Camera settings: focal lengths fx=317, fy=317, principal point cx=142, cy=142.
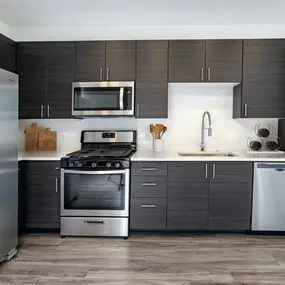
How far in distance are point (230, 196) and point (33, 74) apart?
263 centimetres

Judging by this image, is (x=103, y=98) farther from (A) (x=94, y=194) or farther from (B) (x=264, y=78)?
(B) (x=264, y=78)

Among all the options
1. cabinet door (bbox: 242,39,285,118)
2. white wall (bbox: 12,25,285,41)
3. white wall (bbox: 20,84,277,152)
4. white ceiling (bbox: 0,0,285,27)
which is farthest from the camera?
white wall (bbox: 20,84,277,152)

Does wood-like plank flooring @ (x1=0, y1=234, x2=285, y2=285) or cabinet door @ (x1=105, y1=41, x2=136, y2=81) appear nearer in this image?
wood-like plank flooring @ (x1=0, y1=234, x2=285, y2=285)

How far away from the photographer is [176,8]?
10.7 feet

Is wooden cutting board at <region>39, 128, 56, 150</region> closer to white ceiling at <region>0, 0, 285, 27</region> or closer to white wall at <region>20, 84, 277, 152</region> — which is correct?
white wall at <region>20, 84, 277, 152</region>

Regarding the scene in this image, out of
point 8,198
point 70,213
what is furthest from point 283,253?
point 8,198

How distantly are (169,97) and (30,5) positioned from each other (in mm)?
1860

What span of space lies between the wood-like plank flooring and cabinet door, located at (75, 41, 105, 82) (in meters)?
1.82

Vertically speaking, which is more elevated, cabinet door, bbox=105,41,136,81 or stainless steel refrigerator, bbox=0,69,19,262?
cabinet door, bbox=105,41,136,81

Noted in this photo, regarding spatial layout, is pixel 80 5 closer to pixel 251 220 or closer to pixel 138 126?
pixel 138 126

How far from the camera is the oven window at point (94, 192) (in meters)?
3.32

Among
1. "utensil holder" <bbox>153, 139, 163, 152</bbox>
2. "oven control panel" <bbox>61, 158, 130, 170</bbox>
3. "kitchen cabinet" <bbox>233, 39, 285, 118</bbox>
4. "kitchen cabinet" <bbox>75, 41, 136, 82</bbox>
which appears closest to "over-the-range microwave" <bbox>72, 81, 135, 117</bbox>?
"kitchen cabinet" <bbox>75, 41, 136, 82</bbox>

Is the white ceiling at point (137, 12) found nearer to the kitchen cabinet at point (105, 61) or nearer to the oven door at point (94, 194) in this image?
the kitchen cabinet at point (105, 61)

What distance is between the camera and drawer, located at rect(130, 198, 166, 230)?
3396 millimetres
